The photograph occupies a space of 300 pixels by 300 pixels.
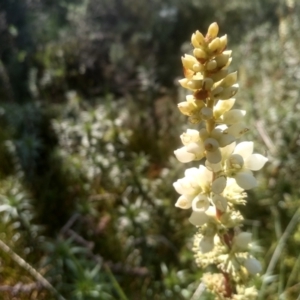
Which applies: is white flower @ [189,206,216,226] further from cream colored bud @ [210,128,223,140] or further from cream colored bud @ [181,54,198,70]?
cream colored bud @ [181,54,198,70]

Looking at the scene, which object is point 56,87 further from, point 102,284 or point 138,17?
point 102,284

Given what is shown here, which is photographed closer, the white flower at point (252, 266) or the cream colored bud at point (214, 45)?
the cream colored bud at point (214, 45)

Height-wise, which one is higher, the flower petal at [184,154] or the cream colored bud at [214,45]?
the cream colored bud at [214,45]

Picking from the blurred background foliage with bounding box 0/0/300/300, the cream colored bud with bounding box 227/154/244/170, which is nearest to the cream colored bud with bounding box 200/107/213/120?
the cream colored bud with bounding box 227/154/244/170

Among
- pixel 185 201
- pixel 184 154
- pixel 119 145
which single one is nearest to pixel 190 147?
pixel 184 154

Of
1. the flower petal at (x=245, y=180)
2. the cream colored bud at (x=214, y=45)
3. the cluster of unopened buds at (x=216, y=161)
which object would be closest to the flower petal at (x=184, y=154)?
the cluster of unopened buds at (x=216, y=161)

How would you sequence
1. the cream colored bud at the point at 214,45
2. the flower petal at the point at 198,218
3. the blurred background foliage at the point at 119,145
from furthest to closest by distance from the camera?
the blurred background foliage at the point at 119,145, the flower petal at the point at 198,218, the cream colored bud at the point at 214,45

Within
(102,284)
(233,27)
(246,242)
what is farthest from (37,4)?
(246,242)

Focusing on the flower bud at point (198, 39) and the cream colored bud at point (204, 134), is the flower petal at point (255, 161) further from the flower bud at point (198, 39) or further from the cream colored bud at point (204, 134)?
the flower bud at point (198, 39)
